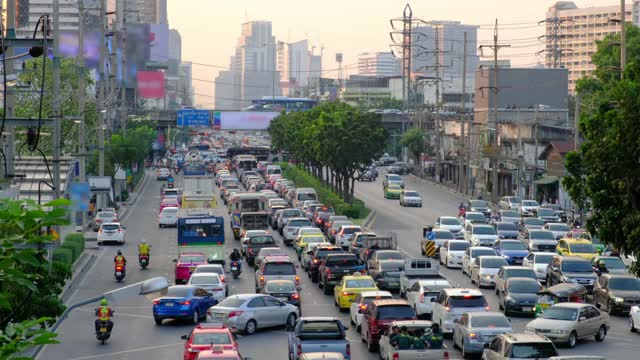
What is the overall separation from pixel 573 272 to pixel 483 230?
16433 mm

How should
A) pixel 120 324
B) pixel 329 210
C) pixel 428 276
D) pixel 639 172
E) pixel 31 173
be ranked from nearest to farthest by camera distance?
pixel 639 172, pixel 120 324, pixel 428 276, pixel 31 173, pixel 329 210

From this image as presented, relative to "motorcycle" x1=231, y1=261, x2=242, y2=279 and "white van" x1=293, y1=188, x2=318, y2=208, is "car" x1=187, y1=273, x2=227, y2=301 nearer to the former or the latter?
"motorcycle" x1=231, y1=261, x2=242, y2=279

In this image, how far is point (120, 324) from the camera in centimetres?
3750

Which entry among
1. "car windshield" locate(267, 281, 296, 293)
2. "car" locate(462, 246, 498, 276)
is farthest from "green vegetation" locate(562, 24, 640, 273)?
"car" locate(462, 246, 498, 276)

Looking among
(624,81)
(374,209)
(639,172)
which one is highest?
(624,81)

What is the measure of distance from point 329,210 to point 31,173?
20130mm

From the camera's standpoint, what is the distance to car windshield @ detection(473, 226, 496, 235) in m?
60.4

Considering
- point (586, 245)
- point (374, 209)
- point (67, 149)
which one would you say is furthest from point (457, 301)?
point (67, 149)

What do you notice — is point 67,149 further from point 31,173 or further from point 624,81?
point 624,81

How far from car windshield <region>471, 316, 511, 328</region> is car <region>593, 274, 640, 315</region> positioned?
9363mm

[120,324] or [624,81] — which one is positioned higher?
[624,81]

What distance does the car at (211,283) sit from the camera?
4028 cm

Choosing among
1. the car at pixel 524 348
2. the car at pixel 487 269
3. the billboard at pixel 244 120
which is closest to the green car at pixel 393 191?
the car at pixel 487 269

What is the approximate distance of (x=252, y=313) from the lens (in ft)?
116
